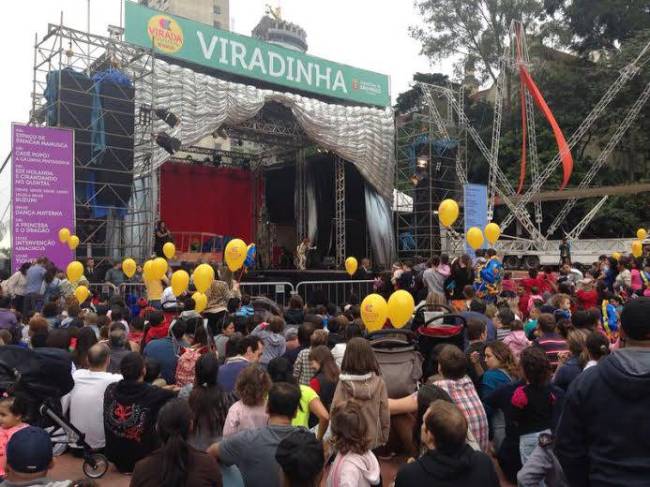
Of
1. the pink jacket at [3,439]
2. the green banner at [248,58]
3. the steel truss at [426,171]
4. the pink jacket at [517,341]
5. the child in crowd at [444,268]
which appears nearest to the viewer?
the pink jacket at [3,439]

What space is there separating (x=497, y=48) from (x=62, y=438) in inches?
1128

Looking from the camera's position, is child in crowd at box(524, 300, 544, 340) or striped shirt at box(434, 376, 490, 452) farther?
child in crowd at box(524, 300, 544, 340)

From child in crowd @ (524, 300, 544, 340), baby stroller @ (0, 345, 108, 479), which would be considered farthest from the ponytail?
child in crowd @ (524, 300, 544, 340)

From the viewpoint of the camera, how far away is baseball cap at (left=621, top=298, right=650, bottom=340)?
1.91 metres

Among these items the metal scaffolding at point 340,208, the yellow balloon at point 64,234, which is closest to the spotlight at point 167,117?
the yellow balloon at point 64,234

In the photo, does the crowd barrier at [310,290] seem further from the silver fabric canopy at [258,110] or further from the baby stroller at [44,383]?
the baby stroller at [44,383]

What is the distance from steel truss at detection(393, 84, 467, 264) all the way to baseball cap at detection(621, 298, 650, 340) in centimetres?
1574

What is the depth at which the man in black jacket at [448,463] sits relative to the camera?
74.4 inches

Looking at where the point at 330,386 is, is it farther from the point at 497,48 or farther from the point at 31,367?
the point at 497,48

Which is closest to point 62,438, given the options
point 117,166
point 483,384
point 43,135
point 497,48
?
point 483,384

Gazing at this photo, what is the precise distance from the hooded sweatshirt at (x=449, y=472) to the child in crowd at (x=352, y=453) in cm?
30

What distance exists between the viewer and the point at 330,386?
3484 millimetres

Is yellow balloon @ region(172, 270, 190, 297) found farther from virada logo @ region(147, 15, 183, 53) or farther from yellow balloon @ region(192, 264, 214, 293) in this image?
virada logo @ region(147, 15, 183, 53)

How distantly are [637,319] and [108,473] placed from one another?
3370 mm
